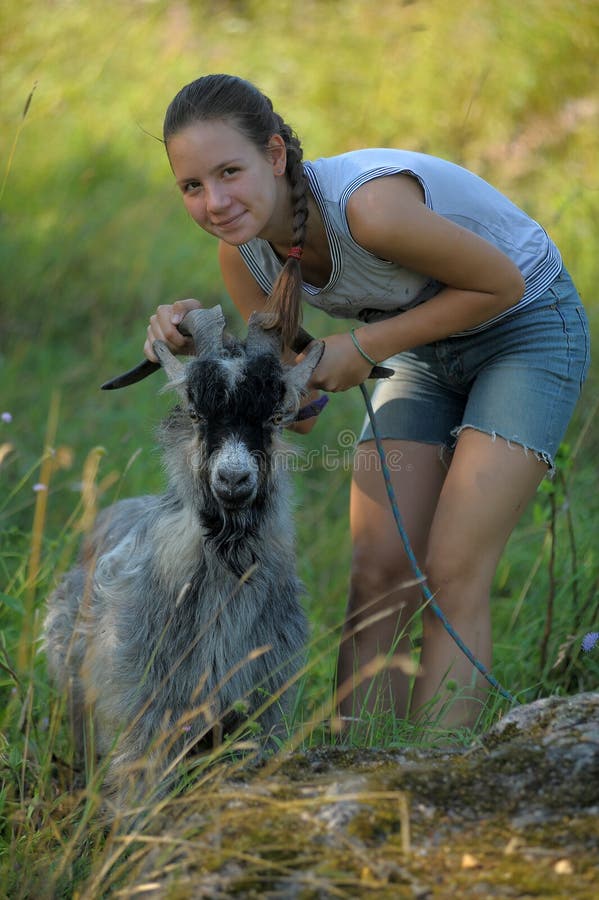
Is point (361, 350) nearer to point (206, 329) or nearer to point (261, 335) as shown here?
point (261, 335)

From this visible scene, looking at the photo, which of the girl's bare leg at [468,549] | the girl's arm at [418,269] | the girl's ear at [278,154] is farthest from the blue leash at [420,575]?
the girl's ear at [278,154]

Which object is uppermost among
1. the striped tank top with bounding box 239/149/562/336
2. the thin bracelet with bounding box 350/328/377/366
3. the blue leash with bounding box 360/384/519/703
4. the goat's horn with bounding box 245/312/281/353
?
the striped tank top with bounding box 239/149/562/336

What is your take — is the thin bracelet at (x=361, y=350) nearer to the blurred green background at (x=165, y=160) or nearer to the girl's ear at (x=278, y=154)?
the girl's ear at (x=278, y=154)

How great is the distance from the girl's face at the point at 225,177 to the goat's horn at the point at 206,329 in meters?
0.28

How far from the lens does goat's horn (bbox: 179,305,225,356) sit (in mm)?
3389

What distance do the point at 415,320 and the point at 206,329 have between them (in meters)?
0.71

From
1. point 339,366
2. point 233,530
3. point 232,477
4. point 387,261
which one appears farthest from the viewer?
point 387,261

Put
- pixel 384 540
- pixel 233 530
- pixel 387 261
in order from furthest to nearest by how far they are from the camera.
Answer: pixel 384 540, pixel 387 261, pixel 233 530

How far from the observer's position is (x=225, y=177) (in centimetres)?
342

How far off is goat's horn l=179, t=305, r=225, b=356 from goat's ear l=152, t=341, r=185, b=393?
82 millimetres

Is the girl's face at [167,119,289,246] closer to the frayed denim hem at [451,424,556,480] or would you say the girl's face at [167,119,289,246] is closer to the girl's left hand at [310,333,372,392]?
the girl's left hand at [310,333,372,392]

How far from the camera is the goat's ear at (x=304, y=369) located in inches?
133

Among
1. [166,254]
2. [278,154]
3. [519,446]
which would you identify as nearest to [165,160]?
[166,254]

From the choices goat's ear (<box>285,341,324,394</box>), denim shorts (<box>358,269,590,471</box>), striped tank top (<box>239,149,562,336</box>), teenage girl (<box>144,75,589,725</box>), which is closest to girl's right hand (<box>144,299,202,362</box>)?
teenage girl (<box>144,75,589,725</box>)
